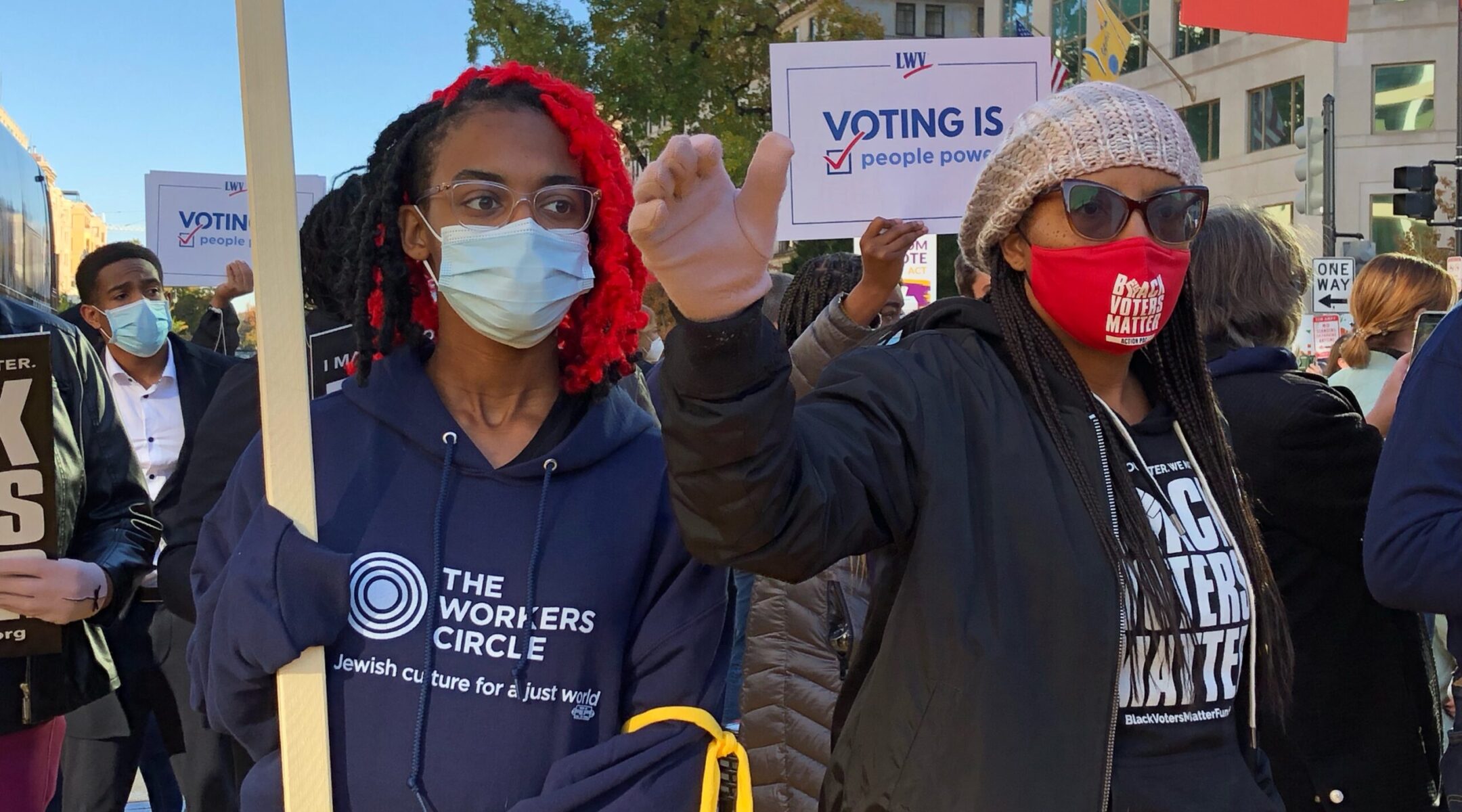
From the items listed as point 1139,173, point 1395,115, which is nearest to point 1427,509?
point 1139,173

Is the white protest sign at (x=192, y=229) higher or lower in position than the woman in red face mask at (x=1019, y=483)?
higher

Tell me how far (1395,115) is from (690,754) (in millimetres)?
30879

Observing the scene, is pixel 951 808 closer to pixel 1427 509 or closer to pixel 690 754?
pixel 690 754

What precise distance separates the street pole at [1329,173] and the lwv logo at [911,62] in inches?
607

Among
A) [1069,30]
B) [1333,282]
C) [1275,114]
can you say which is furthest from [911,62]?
[1069,30]

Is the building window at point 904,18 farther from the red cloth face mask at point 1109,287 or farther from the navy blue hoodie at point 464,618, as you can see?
the navy blue hoodie at point 464,618

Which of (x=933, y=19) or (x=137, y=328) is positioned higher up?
(x=933, y=19)

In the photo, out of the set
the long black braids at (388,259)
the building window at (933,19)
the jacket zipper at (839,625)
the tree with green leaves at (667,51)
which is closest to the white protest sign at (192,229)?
the jacket zipper at (839,625)

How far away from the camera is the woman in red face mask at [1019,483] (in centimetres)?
142

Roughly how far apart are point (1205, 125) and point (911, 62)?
30527 mm

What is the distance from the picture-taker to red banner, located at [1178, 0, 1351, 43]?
477 centimetres

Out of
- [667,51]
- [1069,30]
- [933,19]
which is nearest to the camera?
[667,51]

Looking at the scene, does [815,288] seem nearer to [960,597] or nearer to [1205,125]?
[960,597]

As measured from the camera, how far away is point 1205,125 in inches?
1297
